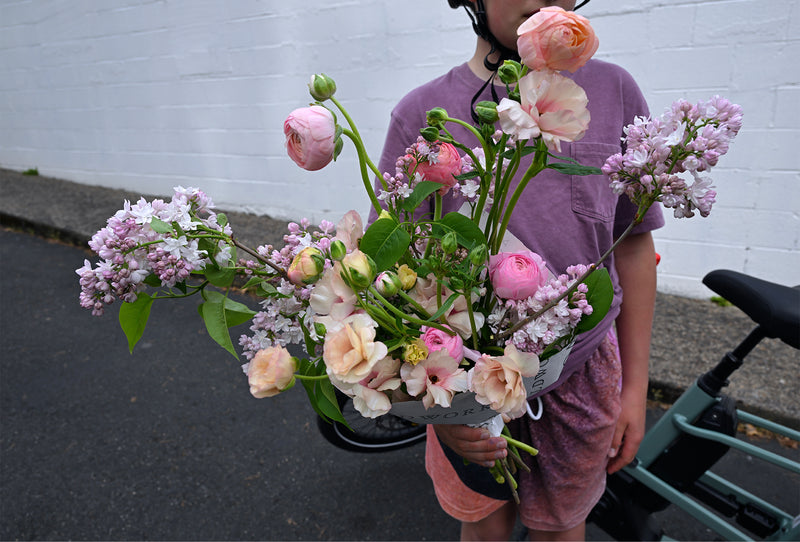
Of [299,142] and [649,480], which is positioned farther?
[649,480]

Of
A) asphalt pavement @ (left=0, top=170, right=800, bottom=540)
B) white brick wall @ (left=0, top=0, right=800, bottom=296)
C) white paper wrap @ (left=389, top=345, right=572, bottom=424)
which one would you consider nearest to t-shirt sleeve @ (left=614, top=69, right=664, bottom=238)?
white paper wrap @ (left=389, top=345, right=572, bottom=424)

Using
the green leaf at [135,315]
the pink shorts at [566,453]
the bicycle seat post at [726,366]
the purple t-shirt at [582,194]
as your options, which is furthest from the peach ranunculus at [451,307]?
the bicycle seat post at [726,366]

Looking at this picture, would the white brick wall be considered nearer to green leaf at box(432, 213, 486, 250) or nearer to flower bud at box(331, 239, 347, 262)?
green leaf at box(432, 213, 486, 250)

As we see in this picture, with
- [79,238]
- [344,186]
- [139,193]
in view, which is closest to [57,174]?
[139,193]

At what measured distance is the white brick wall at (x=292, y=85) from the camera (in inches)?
95.4

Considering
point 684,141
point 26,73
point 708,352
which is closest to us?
point 684,141

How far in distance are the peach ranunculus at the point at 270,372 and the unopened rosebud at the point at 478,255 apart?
0.23m

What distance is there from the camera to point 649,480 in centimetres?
157

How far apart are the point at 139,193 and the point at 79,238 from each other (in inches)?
31.3

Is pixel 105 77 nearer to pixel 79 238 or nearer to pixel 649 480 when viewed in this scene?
pixel 79 238

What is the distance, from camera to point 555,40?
0.48 metres

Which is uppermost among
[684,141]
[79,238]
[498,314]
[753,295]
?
[684,141]

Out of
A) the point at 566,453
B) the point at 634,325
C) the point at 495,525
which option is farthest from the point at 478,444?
the point at 495,525

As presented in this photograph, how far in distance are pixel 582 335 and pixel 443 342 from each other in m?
0.60
